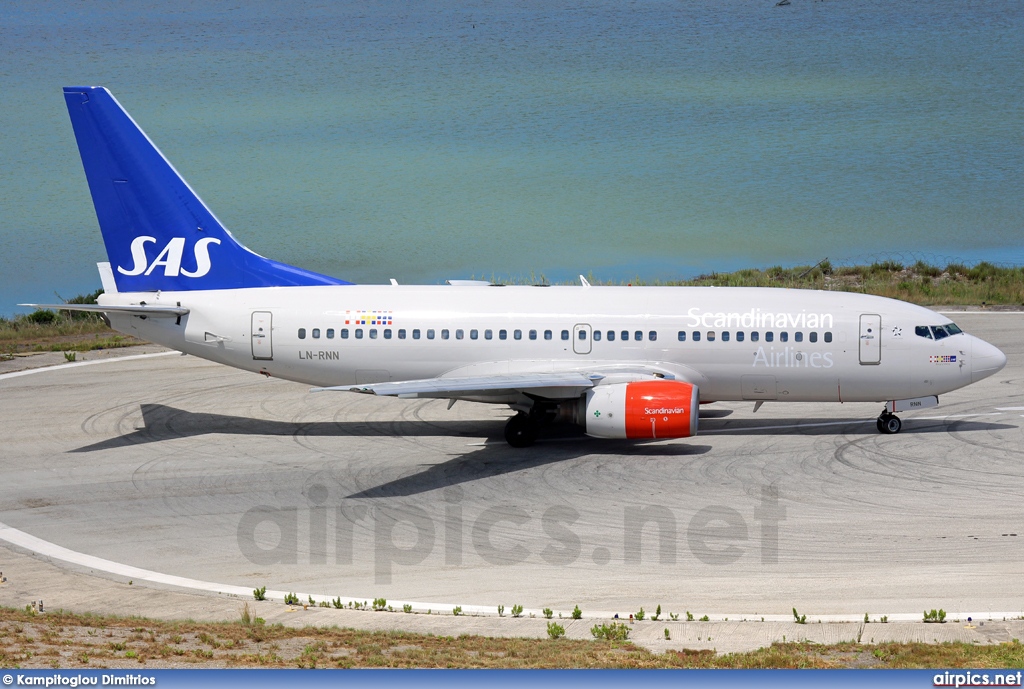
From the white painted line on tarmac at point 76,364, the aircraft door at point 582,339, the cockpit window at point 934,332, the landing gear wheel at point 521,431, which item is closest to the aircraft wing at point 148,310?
the landing gear wheel at point 521,431

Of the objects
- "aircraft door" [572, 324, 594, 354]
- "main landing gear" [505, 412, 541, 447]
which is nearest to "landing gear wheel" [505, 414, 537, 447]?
"main landing gear" [505, 412, 541, 447]

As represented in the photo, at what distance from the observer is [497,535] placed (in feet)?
77.8

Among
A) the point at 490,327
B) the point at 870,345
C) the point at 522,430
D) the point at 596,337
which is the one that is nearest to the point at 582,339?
the point at 596,337

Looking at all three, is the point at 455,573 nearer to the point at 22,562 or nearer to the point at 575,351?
the point at 22,562

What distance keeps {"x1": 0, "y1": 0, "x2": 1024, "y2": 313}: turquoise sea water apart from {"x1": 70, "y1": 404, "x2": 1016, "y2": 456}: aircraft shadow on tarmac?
118 feet

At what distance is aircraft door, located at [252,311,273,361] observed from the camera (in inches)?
1261

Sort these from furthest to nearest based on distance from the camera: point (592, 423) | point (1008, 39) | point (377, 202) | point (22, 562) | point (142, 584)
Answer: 1. point (1008, 39)
2. point (377, 202)
3. point (592, 423)
4. point (22, 562)
5. point (142, 584)

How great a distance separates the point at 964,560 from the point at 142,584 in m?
15.7

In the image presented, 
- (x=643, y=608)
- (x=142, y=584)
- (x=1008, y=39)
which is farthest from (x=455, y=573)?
(x=1008, y=39)

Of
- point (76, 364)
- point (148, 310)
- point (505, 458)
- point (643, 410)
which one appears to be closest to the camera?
point (643, 410)

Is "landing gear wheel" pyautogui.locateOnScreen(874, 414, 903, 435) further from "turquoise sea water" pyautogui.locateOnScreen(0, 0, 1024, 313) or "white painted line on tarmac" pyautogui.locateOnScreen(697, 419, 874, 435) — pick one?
"turquoise sea water" pyautogui.locateOnScreen(0, 0, 1024, 313)

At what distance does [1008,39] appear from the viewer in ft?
401

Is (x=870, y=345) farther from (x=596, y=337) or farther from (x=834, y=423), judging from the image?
(x=596, y=337)

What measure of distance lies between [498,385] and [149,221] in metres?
11.8
